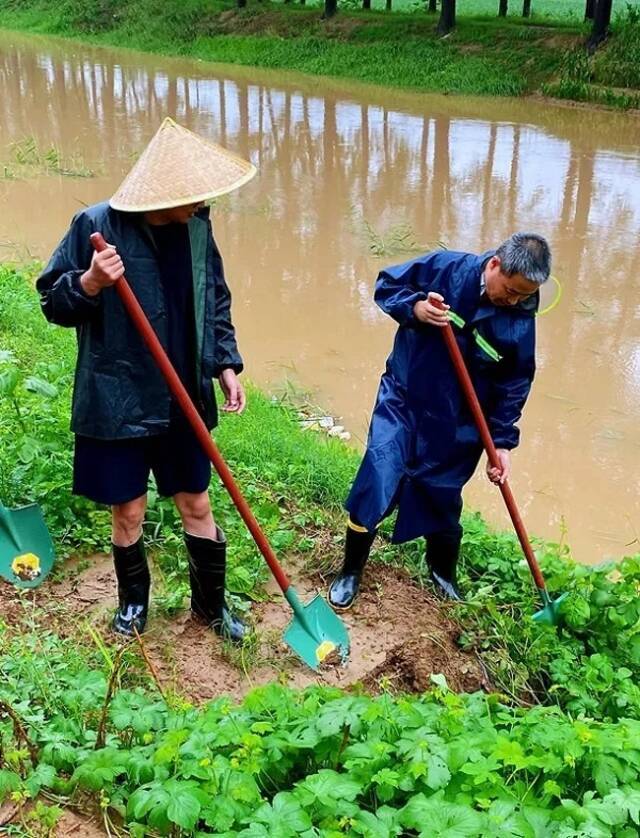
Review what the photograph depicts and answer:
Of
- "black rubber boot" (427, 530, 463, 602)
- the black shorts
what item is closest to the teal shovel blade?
the black shorts

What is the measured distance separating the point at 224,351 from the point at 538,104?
15.3 meters

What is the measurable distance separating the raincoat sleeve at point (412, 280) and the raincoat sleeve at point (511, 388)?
318 millimetres

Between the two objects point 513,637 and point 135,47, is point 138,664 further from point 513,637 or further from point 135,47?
point 135,47

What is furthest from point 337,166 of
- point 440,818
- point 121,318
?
point 440,818

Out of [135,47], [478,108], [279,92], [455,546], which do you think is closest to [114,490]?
[455,546]

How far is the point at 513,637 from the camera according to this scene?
3.04 meters

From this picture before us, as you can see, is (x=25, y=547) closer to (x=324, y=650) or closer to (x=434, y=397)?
(x=324, y=650)

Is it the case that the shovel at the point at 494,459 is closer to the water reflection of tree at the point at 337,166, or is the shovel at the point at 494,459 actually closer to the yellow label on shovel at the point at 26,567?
the yellow label on shovel at the point at 26,567

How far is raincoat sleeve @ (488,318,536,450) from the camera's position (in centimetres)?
292

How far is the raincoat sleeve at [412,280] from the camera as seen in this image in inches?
115

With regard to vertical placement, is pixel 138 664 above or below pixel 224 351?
below

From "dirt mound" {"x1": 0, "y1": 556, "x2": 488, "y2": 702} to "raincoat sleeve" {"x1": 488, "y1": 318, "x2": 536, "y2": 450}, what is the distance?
0.70 meters

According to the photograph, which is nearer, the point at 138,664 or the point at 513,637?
the point at 138,664

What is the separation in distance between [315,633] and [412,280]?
4.08ft
